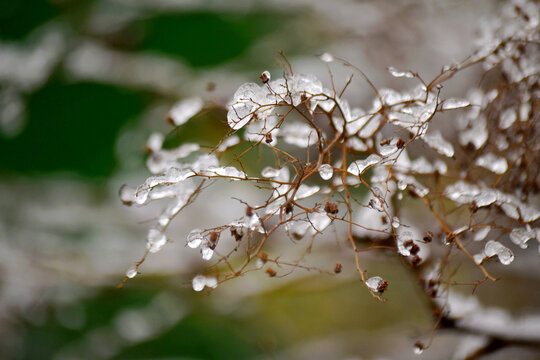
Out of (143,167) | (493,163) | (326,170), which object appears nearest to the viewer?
(326,170)

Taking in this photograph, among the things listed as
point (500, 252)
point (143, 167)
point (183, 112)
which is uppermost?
point (143, 167)

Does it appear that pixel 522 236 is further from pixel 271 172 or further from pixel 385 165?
pixel 271 172

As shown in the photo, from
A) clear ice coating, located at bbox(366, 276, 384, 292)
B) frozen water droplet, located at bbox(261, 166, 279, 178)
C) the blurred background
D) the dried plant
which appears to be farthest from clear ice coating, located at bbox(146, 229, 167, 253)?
the blurred background

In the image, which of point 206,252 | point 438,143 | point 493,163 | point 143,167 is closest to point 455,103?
point 438,143

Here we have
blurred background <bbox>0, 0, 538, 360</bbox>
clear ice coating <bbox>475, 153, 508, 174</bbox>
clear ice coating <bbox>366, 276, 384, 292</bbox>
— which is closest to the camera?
clear ice coating <bbox>366, 276, 384, 292</bbox>

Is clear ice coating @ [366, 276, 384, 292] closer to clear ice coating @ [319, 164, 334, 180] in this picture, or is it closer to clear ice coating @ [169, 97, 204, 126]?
clear ice coating @ [319, 164, 334, 180]

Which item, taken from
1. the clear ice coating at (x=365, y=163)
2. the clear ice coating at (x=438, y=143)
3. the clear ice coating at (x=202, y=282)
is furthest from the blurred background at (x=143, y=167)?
the clear ice coating at (x=202, y=282)

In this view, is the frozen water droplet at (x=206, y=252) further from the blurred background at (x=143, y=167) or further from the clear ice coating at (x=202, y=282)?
the blurred background at (x=143, y=167)
